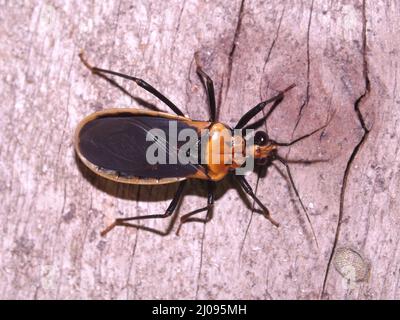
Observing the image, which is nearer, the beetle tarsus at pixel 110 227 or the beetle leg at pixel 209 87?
the beetle leg at pixel 209 87

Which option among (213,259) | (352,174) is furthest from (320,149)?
(213,259)

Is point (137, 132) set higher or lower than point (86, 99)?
lower

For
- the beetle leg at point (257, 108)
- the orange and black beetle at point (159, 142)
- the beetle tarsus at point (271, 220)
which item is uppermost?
the beetle leg at point (257, 108)

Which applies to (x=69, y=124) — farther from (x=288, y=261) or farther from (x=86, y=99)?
(x=288, y=261)

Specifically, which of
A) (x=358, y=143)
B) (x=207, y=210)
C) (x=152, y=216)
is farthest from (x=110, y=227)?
(x=358, y=143)

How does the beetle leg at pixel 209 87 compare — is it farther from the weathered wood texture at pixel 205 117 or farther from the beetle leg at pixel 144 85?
the beetle leg at pixel 144 85

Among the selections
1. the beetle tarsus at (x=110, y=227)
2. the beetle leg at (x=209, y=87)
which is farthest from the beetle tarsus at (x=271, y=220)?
the beetle tarsus at (x=110, y=227)

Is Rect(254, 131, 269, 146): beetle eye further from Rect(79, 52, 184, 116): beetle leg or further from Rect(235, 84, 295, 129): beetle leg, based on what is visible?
Rect(79, 52, 184, 116): beetle leg
